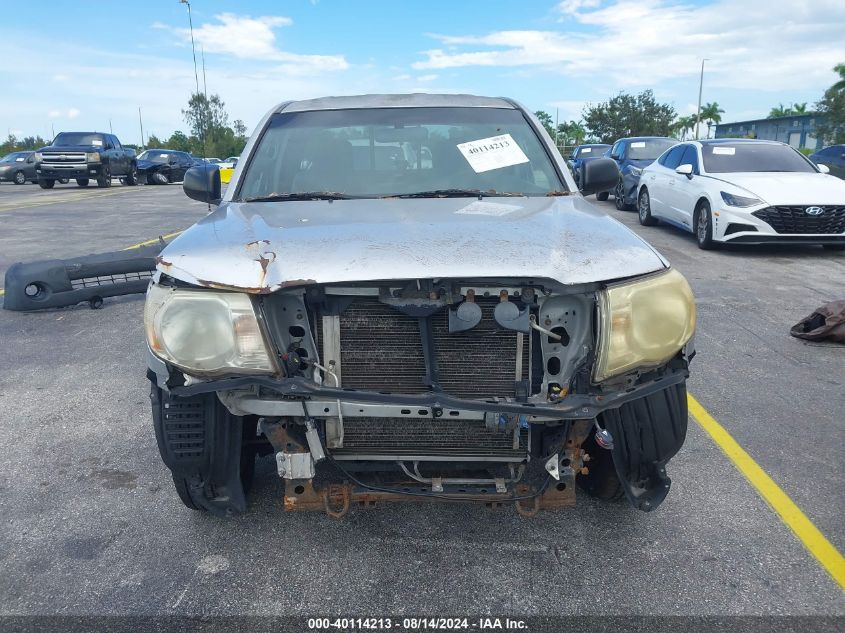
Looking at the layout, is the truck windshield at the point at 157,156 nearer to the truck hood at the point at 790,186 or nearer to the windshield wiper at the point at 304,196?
the truck hood at the point at 790,186

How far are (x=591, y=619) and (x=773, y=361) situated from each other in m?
3.65

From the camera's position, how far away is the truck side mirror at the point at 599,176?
166 inches

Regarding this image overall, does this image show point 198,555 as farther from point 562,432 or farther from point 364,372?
point 562,432

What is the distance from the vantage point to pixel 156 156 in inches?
1191

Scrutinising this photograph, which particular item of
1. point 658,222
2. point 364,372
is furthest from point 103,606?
point 658,222

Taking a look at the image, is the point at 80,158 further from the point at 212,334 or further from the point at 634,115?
the point at 634,115

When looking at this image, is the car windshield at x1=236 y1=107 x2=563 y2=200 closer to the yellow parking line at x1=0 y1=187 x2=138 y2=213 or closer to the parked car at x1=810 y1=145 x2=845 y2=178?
the parked car at x1=810 y1=145 x2=845 y2=178

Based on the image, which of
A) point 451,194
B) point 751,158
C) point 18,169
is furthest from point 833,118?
point 451,194

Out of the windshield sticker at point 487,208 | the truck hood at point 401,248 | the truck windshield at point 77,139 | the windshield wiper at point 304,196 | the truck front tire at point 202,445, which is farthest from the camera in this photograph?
the truck windshield at point 77,139

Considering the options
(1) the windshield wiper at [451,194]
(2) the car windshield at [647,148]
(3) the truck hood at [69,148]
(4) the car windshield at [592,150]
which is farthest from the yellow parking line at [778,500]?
(3) the truck hood at [69,148]

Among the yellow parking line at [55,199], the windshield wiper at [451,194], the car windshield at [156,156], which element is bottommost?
the yellow parking line at [55,199]

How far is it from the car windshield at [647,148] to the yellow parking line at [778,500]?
1291 cm

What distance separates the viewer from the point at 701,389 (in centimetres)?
481

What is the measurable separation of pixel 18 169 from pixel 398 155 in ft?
105
